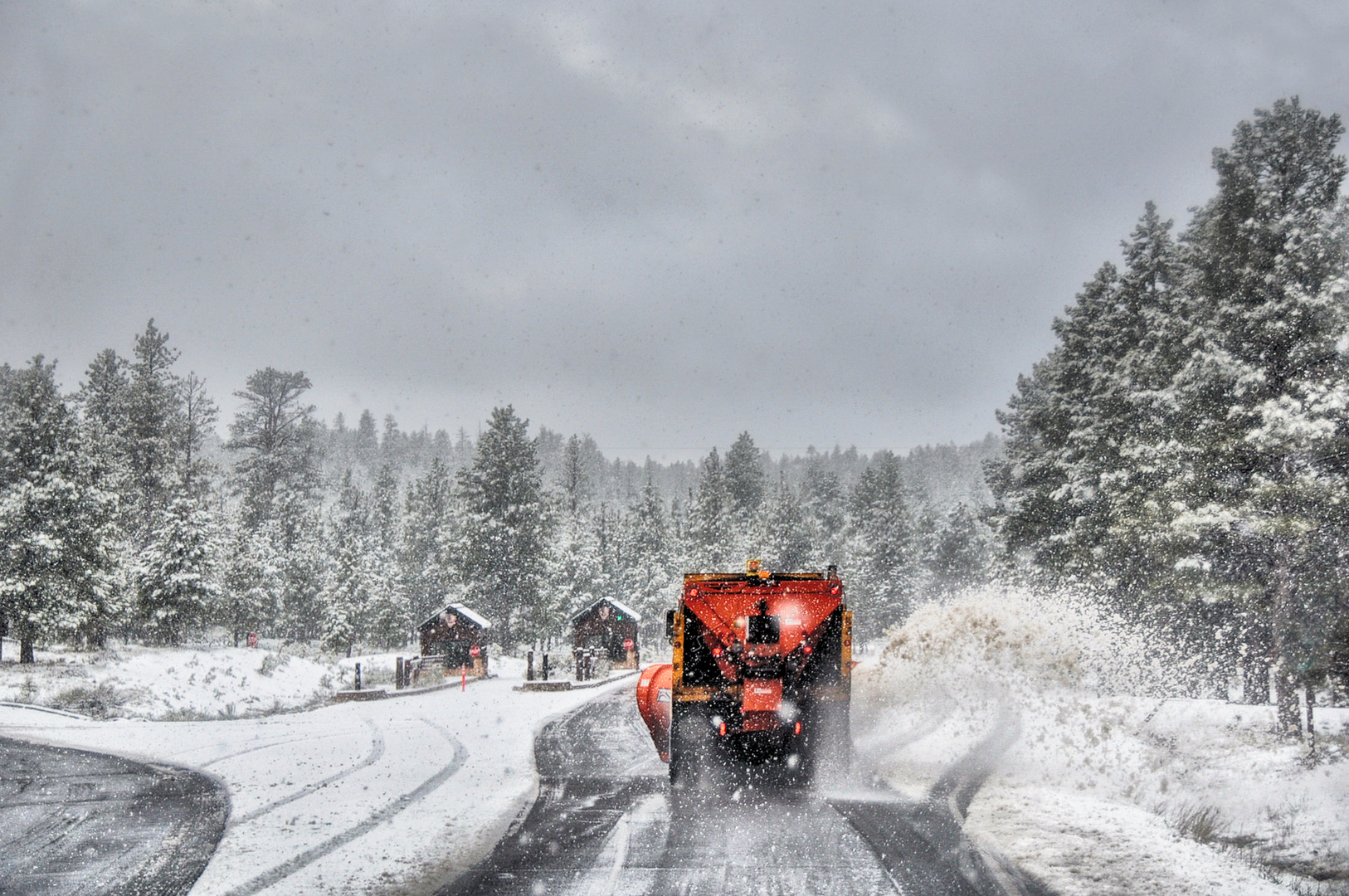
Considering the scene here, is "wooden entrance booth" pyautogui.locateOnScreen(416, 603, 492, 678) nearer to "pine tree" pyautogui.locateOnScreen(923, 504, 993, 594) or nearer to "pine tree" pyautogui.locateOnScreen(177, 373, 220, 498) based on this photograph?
"pine tree" pyautogui.locateOnScreen(177, 373, 220, 498)

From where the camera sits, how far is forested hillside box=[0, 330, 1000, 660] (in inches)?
1266

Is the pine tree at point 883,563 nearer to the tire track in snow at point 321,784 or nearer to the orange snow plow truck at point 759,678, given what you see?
the tire track in snow at point 321,784

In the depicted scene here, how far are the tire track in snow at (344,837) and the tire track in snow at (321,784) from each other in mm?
1350

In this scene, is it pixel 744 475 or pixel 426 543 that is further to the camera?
pixel 744 475

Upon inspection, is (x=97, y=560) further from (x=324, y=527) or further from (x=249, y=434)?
(x=324, y=527)

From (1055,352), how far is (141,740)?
31.5m

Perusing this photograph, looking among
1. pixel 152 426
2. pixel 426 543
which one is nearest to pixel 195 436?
pixel 152 426

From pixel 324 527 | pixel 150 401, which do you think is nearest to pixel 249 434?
pixel 150 401

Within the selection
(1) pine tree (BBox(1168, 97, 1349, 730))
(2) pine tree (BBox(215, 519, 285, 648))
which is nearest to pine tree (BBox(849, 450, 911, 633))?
(2) pine tree (BBox(215, 519, 285, 648))

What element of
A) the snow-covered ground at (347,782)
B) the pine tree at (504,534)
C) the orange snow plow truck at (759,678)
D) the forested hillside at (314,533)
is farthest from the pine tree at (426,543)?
the orange snow plow truck at (759,678)

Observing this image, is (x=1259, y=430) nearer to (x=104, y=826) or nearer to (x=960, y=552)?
(x=104, y=826)

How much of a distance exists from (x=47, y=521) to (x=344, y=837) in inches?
1172

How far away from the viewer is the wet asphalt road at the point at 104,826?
25.3 ft

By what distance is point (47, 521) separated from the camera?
31609 mm
